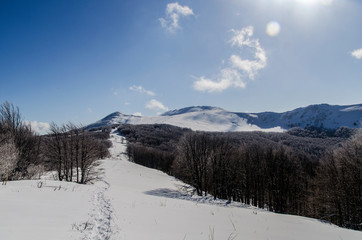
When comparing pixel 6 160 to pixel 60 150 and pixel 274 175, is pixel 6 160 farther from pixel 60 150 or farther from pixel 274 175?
pixel 274 175

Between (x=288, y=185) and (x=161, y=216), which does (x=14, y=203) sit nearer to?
(x=161, y=216)

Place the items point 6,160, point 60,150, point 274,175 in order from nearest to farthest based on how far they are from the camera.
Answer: point 6,160 < point 60,150 < point 274,175

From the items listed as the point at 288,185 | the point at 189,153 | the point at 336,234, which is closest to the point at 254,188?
the point at 288,185

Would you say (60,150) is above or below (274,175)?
above

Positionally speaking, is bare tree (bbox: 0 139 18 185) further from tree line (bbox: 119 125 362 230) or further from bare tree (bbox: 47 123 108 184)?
tree line (bbox: 119 125 362 230)

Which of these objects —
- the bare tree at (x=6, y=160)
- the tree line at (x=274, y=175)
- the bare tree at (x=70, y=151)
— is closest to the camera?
the bare tree at (x=6, y=160)

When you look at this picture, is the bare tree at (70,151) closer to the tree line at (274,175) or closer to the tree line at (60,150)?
the tree line at (60,150)

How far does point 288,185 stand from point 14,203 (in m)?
38.9

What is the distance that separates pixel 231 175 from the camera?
110 feet

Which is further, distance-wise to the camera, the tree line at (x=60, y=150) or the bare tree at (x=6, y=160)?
the tree line at (x=60, y=150)

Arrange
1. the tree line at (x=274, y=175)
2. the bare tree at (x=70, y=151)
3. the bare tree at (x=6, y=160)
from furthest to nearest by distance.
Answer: the bare tree at (x=70, y=151) → the tree line at (x=274, y=175) → the bare tree at (x=6, y=160)

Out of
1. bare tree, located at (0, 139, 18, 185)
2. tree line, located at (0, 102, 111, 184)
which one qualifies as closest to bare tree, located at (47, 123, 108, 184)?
tree line, located at (0, 102, 111, 184)

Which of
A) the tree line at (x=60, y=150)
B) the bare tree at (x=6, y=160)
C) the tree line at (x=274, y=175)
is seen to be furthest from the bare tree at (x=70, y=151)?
the tree line at (x=274, y=175)

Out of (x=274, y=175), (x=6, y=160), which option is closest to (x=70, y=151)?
(x=6, y=160)
